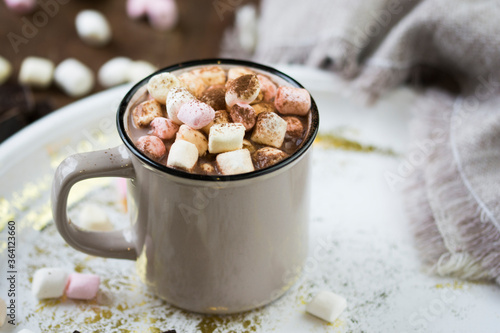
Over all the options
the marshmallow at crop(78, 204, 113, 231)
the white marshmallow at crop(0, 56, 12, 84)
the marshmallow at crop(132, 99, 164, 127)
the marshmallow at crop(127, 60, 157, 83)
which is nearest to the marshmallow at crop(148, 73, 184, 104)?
the marshmallow at crop(132, 99, 164, 127)

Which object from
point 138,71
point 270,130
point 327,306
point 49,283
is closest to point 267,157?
point 270,130

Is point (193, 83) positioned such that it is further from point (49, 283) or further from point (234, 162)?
point (49, 283)

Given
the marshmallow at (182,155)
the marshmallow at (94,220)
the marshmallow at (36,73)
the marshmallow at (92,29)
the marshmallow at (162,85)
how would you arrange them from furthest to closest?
the marshmallow at (92,29) < the marshmallow at (36,73) < the marshmallow at (94,220) < the marshmallow at (162,85) < the marshmallow at (182,155)

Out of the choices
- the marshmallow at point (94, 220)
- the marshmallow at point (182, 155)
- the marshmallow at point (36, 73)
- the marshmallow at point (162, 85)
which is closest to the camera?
the marshmallow at point (182, 155)

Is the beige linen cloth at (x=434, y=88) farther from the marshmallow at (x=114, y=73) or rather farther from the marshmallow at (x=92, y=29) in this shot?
the marshmallow at (x=92, y=29)

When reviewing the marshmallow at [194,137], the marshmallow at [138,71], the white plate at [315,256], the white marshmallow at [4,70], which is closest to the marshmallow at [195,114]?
the marshmallow at [194,137]

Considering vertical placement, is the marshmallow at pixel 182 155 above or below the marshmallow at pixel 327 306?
above
